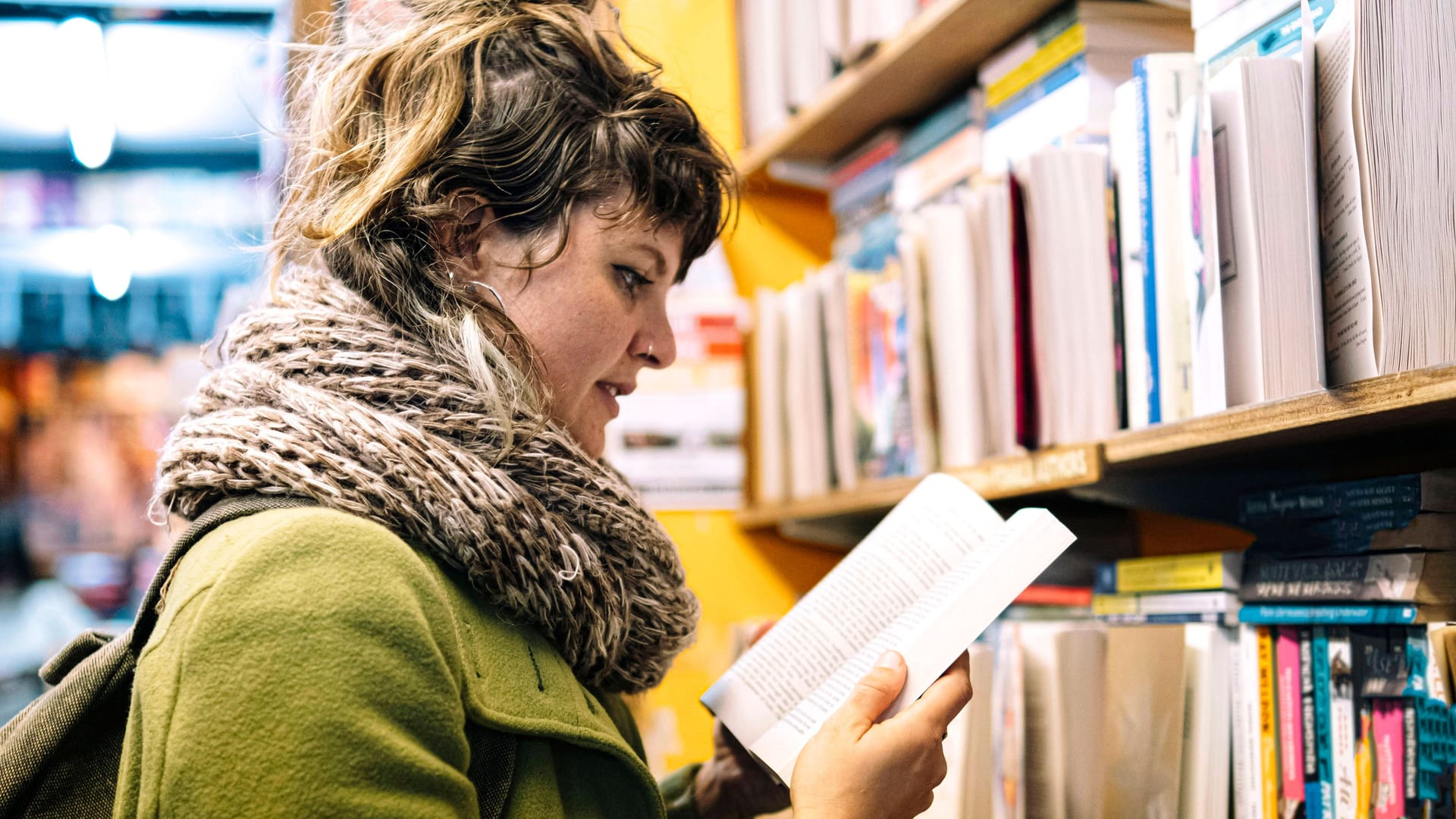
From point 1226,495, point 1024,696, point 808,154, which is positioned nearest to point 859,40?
point 808,154

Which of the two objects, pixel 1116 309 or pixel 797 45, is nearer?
pixel 1116 309

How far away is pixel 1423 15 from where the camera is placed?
2.26 feet

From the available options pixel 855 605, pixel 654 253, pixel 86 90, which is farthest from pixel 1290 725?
pixel 86 90

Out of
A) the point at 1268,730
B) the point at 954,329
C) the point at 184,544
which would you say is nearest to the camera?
the point at 184,544

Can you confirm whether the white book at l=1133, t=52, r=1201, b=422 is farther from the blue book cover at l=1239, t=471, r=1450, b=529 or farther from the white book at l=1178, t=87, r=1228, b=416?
the blue book cover at l=1239, t=471, r=1450, b=529

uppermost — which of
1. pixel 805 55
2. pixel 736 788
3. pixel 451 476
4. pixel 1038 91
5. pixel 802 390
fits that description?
pixel 805 55

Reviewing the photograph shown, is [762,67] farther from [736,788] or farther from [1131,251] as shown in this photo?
[736,788]

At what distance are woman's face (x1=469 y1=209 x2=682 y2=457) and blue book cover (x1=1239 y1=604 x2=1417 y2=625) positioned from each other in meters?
0.57

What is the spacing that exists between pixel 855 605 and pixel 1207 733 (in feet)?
1.05

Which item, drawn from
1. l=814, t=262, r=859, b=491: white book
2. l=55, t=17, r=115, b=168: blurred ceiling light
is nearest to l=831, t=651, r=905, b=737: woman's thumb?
l=814, t=262, r=859, b=491: white book

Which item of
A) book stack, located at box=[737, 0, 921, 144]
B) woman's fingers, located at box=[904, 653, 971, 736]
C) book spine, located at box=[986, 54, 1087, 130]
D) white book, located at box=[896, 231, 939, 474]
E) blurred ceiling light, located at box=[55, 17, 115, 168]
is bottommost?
woman's fingers, located at box=[904, 653, 971, 736]

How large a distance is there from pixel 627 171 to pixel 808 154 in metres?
1.00

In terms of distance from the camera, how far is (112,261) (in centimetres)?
219

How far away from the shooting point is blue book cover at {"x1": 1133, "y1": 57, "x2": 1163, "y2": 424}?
3.05ft
